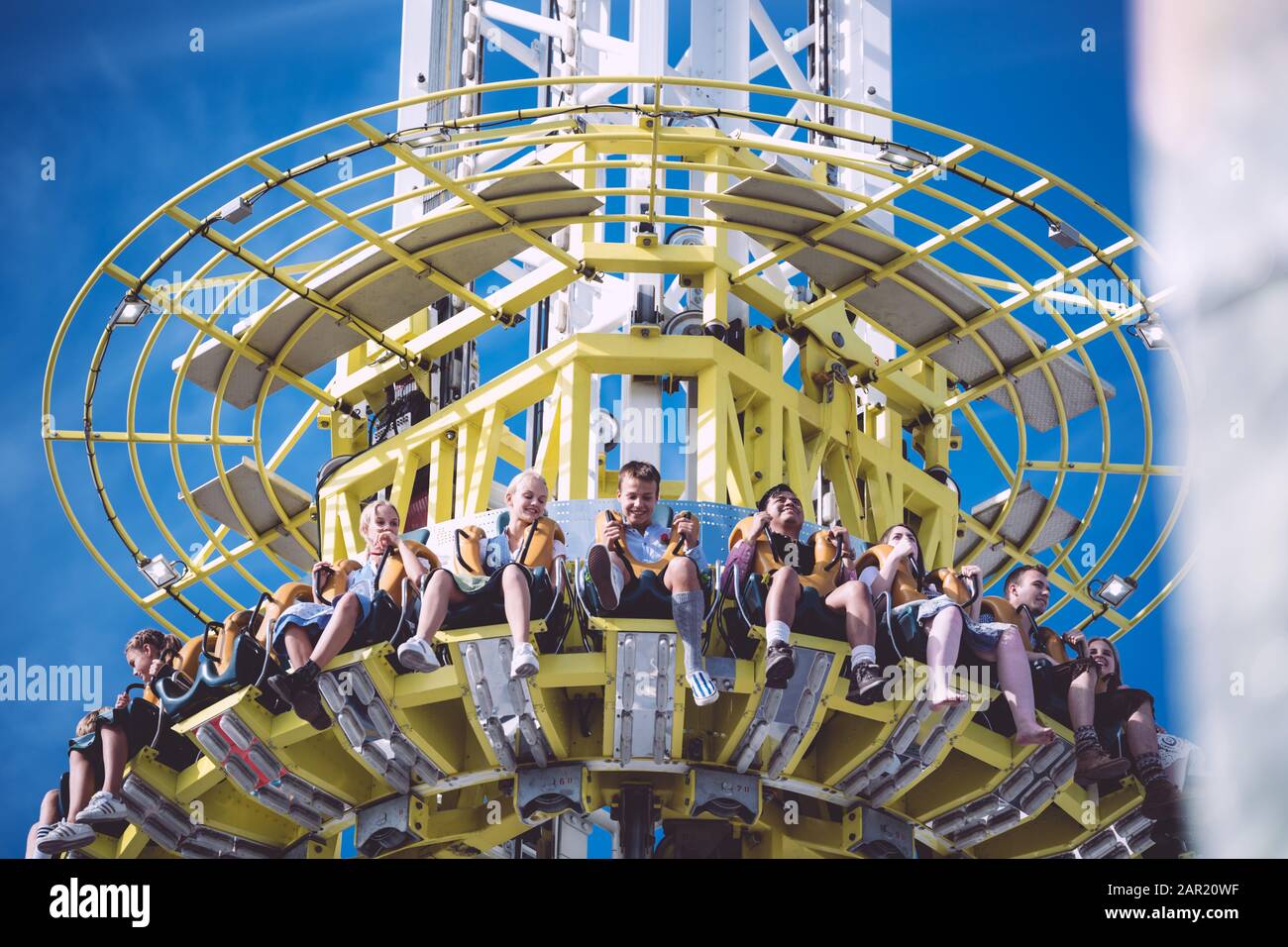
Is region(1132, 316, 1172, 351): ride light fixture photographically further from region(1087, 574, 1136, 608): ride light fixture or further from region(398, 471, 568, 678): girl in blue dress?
region(398, 471, 568, 678): girl in blue dress

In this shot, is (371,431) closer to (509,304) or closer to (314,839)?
(509,304)

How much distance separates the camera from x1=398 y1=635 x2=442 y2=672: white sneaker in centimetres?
2480

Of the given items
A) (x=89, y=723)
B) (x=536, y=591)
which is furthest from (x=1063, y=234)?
(x=89, y=723)

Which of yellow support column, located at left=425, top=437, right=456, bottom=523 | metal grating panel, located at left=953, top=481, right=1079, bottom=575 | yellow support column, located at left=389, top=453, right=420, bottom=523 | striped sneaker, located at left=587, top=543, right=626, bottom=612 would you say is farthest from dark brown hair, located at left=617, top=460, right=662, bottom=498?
metal grating panel, located at left=953, top=481, right=1079, bottom=575

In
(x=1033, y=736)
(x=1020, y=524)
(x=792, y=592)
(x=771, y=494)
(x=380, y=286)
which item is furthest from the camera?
(x=1020, y=524)

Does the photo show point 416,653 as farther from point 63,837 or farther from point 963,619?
point 963,619

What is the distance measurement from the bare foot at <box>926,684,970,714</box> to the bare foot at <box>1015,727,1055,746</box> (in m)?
1.04

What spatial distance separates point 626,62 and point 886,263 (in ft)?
15.8

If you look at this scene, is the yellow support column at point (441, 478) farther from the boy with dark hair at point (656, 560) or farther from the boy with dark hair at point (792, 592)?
the boy with dark hair at point (792, 592)

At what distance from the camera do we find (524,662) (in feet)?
80.2

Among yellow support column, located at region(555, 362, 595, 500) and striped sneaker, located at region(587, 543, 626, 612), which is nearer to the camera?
striped sneaker, located at region(587, 543, 626, 612)

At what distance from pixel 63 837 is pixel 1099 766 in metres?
11.2

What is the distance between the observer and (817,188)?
1054 inches
